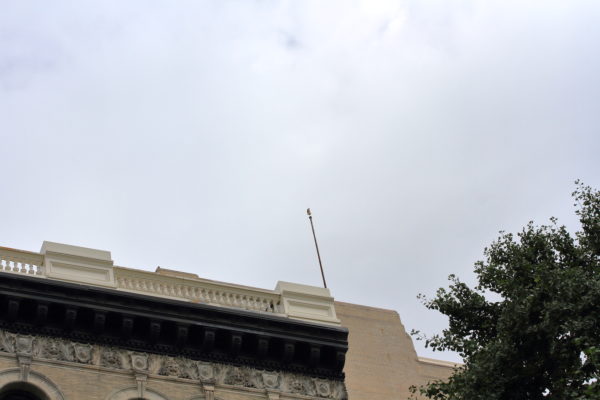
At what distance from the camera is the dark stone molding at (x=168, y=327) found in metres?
28.2

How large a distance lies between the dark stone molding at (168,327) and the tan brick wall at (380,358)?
1678 centimetres

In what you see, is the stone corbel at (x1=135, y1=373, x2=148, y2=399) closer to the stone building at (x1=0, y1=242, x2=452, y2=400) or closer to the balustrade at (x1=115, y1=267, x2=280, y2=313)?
the stone building at (x1=0, y1=242, x2=452, y2=400)

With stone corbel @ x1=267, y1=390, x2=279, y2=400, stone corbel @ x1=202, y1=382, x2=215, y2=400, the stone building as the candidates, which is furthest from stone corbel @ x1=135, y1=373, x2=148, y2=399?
stone corbel @ x1=267, y1=390, x2=279, y2=400

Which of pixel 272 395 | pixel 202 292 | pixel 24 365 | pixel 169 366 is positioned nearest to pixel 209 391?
pixel 169 366

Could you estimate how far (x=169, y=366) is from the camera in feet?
95.5

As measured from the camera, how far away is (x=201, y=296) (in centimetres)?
3141

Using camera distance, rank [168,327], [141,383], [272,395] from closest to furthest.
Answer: [141,383] < [168,327] < [272,395]

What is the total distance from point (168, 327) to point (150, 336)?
0.51m

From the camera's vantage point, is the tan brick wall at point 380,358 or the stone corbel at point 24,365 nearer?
the stone corbel at point 24,365

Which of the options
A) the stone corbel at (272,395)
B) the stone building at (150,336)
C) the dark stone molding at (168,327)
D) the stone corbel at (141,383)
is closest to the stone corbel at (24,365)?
the stone building at (150,336)

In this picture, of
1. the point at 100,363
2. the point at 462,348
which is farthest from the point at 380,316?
the point at 100,363

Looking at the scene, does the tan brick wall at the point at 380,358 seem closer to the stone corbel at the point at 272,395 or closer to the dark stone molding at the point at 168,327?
the dark stone molding at the point at 168,327

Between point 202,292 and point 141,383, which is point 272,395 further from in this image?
point 202,292

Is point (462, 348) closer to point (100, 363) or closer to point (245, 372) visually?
point (245, 372)
